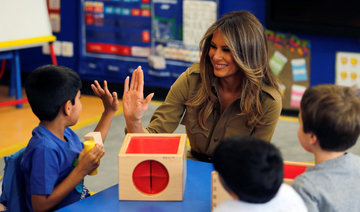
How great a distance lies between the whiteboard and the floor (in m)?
0.66

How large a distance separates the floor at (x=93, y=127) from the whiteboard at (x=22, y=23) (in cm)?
66

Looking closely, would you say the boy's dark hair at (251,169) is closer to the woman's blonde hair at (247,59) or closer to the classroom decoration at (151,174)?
the classroom decoration at (151,174)

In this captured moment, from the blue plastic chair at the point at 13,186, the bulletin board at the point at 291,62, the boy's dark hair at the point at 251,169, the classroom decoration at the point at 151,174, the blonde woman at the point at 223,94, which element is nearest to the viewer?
the boy's dark hair at the point at 251,169

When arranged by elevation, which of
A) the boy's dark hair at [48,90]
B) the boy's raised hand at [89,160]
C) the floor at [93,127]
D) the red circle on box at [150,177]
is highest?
the boy's dark hair at [48,90]

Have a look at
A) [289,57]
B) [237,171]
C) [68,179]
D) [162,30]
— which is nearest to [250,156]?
[237,171]

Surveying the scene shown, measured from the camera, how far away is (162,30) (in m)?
5.51

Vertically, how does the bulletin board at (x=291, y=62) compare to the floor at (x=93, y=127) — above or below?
above

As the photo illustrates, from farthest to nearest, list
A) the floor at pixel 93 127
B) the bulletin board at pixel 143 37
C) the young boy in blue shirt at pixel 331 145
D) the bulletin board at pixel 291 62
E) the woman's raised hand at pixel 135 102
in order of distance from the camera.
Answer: the bulletin board at pixel 143 37 → the bulletin board at pixel 291 62 → the floor at pixel 93 127 → the woman's raised hand at pixel 135 102 → the young boy in blue shirt at pixel 331 145

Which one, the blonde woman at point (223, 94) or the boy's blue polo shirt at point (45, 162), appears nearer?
the boy's blue polo shirt at point (45, 162)

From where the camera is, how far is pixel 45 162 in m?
1.93

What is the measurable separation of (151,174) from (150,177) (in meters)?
0.01

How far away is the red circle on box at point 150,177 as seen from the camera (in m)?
1.94

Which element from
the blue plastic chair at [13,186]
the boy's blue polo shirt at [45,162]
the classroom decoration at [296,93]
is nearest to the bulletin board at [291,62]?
the classroom decoration at [296,93]

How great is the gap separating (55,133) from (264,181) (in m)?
0.95
